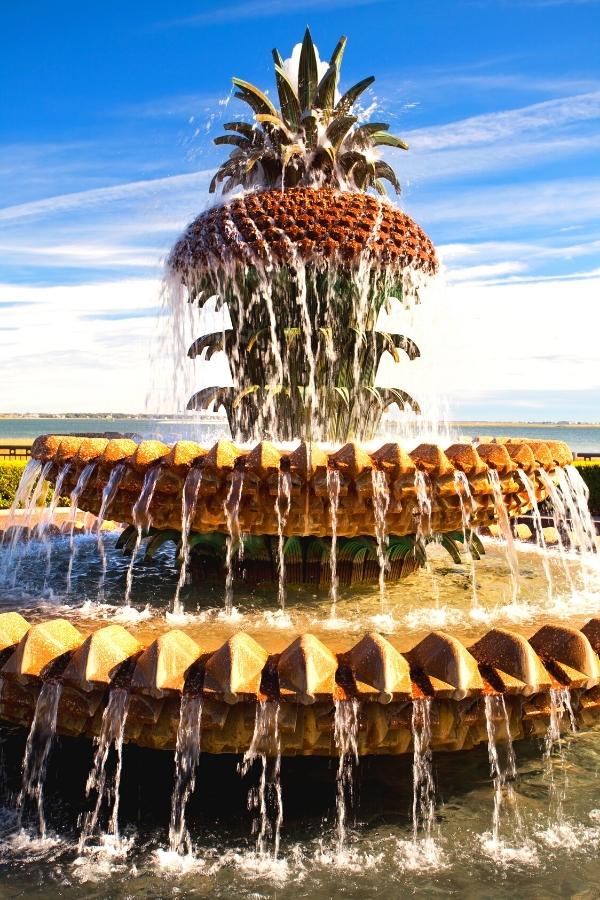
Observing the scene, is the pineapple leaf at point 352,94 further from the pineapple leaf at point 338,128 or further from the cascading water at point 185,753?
the cascading water at point 185,753

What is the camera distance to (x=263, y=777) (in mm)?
3436

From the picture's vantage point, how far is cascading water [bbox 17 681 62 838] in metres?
3.49

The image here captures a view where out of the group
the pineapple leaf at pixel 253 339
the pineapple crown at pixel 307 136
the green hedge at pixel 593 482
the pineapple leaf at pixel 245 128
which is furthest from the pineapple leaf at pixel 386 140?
the green hedge at pixel 593 482

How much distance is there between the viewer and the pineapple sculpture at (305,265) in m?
5.99

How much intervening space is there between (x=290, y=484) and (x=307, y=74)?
164 inches

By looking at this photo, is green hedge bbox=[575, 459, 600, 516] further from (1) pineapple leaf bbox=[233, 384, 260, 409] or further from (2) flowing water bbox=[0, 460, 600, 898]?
(2) flowing water bbox=[0, 460, 600, 898]

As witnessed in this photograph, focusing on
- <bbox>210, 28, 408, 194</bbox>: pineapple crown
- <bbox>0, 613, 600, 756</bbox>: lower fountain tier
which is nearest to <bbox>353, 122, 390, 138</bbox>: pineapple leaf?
<bbox>210, 28, 408, 194</bbox>: pineapple crown

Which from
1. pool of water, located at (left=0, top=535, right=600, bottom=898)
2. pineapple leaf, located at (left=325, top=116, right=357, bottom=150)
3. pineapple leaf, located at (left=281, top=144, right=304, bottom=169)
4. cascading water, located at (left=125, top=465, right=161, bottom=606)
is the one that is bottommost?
pool of water, located at (left=0, top=535, right=600, bottom=898)

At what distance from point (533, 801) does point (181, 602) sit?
2.72m

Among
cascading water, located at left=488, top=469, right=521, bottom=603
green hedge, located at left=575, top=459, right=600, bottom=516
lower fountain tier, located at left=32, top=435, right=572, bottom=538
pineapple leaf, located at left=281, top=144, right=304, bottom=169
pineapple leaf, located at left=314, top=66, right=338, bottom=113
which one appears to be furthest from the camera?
green hedge, located at left=575, top=459, right=600, bottom=516

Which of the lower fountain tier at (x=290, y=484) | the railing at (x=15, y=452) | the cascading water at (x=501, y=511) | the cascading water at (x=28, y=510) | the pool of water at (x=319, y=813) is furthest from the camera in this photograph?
the railing at (x=15, y=452)

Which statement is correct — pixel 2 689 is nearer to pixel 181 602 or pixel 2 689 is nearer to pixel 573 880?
pixel 181 602

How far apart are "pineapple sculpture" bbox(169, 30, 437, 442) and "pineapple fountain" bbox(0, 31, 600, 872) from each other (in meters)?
0.02

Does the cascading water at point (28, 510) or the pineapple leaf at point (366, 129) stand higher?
the pineapple leaf at point (366, 129)
